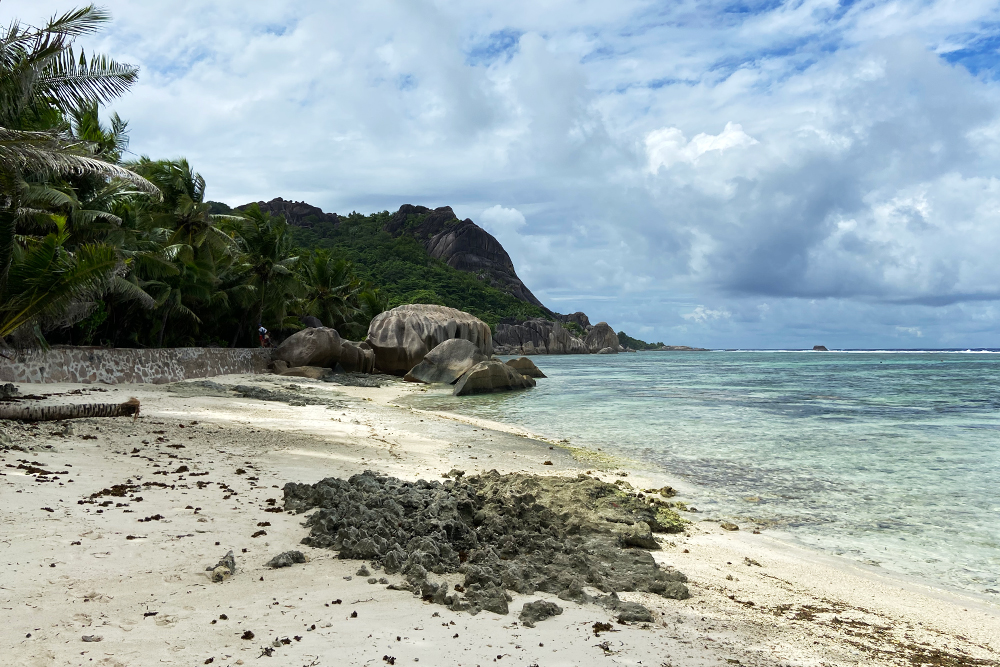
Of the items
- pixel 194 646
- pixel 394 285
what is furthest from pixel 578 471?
pixel 394 285

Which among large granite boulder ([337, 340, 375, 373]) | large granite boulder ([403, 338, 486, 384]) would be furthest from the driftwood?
large granite boulder ([337, 340, 375, 373])

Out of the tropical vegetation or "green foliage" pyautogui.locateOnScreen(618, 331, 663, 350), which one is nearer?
the tropical vegetation

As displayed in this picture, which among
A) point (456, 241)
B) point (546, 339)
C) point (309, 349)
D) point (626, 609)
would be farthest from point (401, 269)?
point (626, 609)

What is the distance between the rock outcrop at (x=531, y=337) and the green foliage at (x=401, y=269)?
2593mm

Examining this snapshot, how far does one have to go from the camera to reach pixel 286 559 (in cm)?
439

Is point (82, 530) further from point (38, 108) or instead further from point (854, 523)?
point (38, 108)

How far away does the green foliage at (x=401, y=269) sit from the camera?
76.6 m

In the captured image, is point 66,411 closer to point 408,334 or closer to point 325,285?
point 408,334

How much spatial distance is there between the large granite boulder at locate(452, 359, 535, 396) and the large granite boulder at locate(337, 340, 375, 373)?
23.2 ft

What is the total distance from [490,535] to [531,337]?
307 feet

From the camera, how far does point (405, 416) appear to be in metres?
14.3

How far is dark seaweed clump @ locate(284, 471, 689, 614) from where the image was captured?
4238mm

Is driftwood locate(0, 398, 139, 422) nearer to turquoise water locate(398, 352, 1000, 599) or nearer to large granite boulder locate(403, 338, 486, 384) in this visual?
turquoise water locate(398, 352, 1000, 599)

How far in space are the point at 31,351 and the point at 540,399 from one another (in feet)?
49.0
